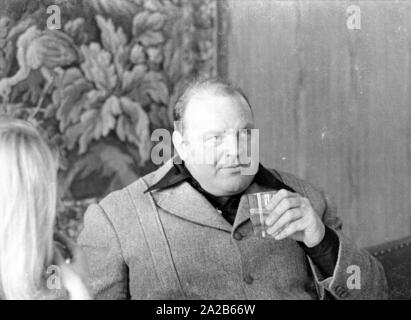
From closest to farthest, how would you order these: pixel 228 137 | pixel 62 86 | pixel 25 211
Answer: pixel 25 211 < pixel 228 137 < pixel 62 86

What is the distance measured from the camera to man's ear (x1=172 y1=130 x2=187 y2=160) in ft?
5.16

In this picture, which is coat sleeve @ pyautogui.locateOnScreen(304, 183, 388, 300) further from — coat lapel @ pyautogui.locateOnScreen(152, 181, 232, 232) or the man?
coat lapel @ pyautogui.locateOnScreen(152, 181, 232, 232)

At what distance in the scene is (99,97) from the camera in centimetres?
175

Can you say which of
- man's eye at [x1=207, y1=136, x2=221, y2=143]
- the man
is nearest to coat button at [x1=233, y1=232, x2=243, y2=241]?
the man

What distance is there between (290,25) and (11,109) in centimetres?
73

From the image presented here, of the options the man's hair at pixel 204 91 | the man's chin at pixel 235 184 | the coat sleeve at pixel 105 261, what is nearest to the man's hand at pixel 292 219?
the man's chin at pixel 235 184

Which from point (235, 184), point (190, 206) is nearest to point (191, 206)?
point (190, 206)

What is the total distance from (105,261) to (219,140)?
0.38 meters

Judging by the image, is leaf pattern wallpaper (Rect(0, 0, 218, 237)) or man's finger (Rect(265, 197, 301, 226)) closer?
man's finger (Rect(265, 197, 301, 226))

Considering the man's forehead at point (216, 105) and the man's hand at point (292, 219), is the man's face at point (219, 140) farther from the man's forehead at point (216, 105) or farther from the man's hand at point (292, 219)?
the man's hand at point (292, 219)

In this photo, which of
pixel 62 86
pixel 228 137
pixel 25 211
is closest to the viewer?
pixel 25 211

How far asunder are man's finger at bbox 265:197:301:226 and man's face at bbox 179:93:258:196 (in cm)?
13
